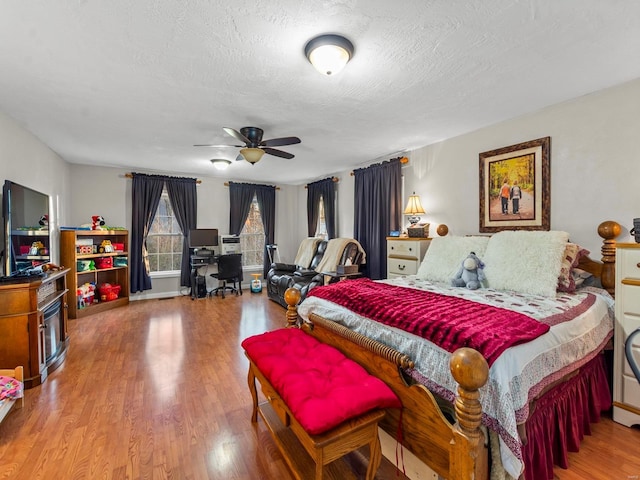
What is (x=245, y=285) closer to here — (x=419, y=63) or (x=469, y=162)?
(x=469, y=162)

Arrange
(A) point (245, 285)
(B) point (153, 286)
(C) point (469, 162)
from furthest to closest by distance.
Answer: (A) point (245, 285), (B) point (153, 286), (C) point (469, 162)

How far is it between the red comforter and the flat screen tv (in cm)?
279

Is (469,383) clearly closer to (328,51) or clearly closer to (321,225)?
(328,51)

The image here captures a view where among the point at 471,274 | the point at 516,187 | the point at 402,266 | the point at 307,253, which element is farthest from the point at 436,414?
the point at 307,253

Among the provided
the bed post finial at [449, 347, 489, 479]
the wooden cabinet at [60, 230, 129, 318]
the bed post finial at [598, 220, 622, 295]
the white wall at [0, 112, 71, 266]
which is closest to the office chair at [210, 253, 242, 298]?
the wooden cabinet at [60, 230, 129, 318]

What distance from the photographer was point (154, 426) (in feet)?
6.30

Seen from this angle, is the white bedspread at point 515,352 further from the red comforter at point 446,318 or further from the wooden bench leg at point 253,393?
the wooden bench leg at point 253,393

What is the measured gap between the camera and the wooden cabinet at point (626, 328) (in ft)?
6.04

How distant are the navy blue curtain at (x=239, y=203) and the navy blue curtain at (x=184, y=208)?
2.27 ft

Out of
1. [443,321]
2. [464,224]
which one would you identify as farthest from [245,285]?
[443,321]

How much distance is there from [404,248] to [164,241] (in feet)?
14.8

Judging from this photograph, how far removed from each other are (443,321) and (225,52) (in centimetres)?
200

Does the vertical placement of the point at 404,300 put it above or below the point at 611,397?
above

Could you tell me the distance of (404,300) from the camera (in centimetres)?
187
